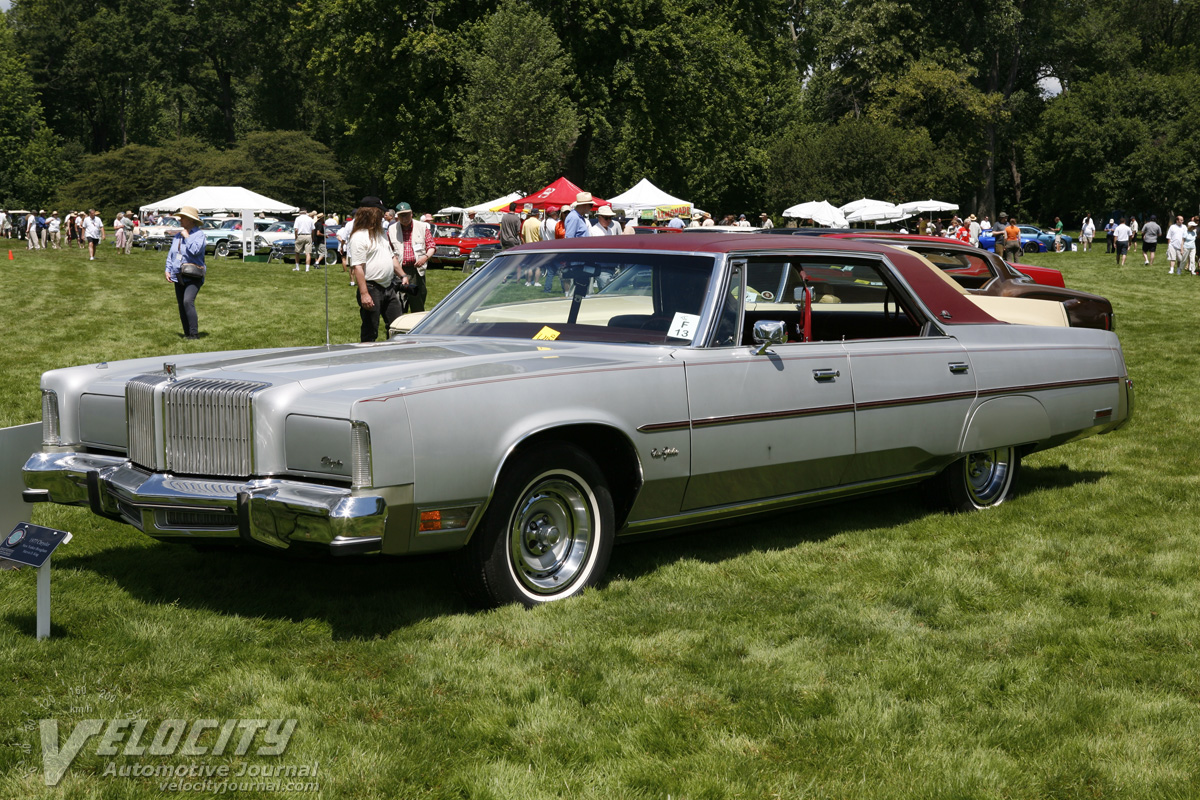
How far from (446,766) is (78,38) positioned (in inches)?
3482

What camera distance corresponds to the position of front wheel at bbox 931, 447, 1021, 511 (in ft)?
22.8

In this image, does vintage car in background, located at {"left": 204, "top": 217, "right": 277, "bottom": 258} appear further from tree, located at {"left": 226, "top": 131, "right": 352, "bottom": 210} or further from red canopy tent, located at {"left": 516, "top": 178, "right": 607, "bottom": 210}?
tree, located at {"left": 226, "top": 131, "right": 352, "bottom": 210}

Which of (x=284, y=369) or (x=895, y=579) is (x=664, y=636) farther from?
(x=284, y=369)

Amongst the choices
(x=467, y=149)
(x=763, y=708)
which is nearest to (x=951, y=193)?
(x=467, y=149)

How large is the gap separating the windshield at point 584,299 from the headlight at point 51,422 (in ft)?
5.82

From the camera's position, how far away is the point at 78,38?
8094cm

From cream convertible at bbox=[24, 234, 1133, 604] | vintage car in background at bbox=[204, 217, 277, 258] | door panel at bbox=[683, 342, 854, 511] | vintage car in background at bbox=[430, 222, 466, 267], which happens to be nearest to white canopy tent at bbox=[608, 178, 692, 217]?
vintage car in background at bbox=[430, 222, 466, 267]

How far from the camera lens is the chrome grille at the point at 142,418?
15.9 feet

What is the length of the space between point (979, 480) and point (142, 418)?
476cm

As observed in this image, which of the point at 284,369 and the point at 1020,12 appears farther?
the point at 1020,12

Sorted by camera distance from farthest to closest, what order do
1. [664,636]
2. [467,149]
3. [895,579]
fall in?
[467,149]
[895,579]
[664,636]

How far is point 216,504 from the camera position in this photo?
4504 millimetres

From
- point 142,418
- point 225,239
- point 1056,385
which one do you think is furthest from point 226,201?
point 142,418

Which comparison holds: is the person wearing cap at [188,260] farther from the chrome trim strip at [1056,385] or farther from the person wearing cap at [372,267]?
the chrome trim strip at [1056,385]
